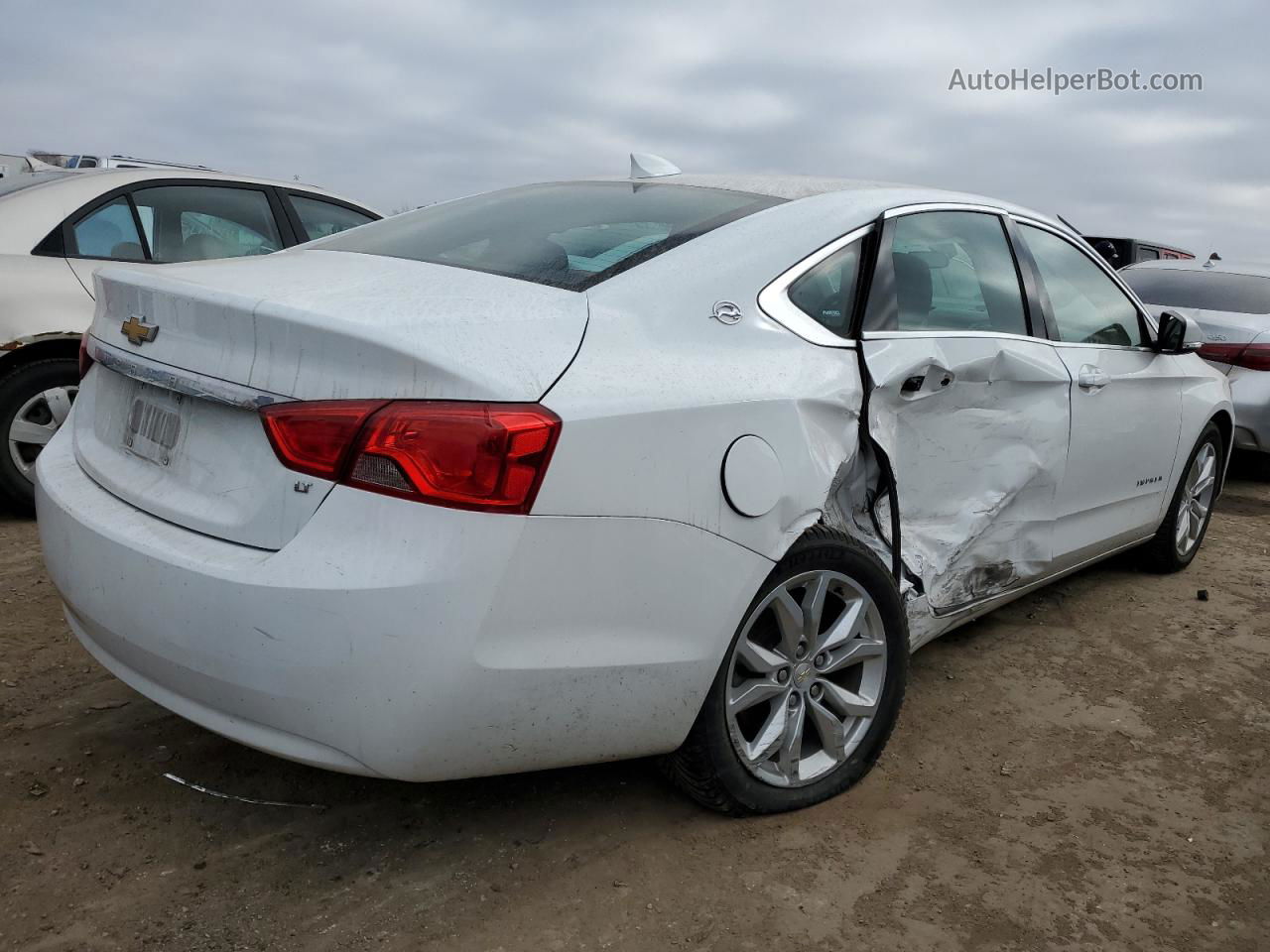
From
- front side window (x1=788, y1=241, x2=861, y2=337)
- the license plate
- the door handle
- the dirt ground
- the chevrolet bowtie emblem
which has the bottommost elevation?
the dirt ground

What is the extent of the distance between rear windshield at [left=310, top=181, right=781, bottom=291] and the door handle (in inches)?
54.3

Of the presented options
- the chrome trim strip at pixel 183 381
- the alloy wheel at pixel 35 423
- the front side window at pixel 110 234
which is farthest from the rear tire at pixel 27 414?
the chrome trim strip at pixel 183 381

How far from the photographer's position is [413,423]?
1.92 m

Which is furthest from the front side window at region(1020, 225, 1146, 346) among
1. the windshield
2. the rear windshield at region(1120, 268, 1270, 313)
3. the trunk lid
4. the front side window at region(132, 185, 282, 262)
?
the windshield

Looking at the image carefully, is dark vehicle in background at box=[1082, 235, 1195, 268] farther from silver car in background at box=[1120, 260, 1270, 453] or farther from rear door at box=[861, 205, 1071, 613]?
rear door at box=[861, 205, 1071, 613]

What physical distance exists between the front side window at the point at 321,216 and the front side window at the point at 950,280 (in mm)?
3473

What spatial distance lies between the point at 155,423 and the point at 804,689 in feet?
5.14

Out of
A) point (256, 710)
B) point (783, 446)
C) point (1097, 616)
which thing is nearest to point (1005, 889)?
point (783, 446)

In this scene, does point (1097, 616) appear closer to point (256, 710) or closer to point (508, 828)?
point (508, 828)

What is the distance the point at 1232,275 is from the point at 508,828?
6.77 metres

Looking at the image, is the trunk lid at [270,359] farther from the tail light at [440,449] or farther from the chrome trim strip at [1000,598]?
the chrome trim strip at [1000,598]

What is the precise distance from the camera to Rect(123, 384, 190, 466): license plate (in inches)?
88.3

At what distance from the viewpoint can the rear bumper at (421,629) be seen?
1923mm

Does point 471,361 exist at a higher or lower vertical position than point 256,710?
higher
